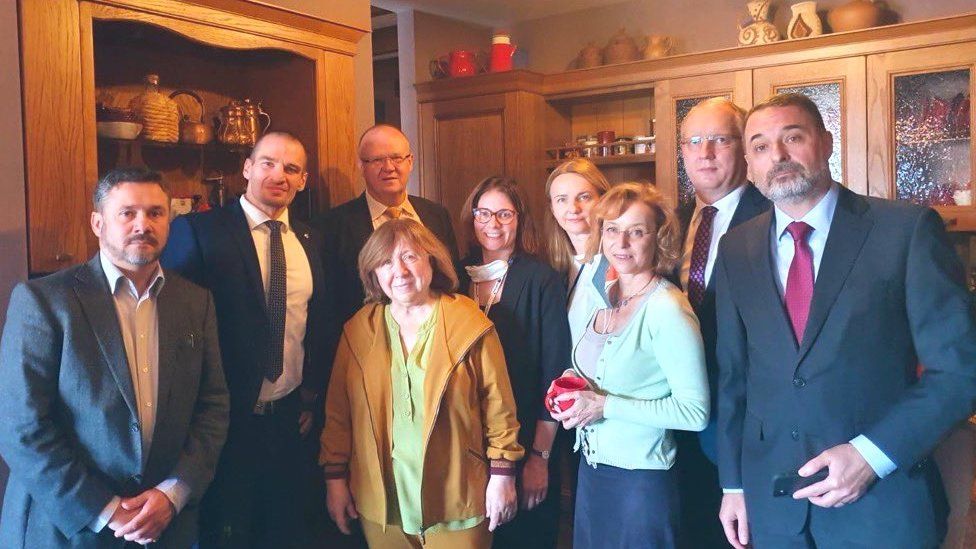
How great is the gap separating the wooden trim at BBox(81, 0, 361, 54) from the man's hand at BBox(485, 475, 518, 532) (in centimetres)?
165

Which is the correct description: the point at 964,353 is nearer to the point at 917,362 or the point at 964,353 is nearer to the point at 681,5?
the point at 917,362

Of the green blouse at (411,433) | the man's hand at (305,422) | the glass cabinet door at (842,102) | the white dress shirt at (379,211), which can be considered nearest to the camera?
the green blouse at (411,433)

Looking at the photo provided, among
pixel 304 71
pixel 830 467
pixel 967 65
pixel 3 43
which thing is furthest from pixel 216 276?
pixel 967 65

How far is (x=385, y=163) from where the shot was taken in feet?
9.20

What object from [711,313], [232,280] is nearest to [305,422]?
[232,280]

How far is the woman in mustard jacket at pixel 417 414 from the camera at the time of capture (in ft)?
6.68

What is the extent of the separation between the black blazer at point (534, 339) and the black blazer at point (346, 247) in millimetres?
441

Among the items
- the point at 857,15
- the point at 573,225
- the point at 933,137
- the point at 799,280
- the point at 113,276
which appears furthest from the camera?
the point at 857,15

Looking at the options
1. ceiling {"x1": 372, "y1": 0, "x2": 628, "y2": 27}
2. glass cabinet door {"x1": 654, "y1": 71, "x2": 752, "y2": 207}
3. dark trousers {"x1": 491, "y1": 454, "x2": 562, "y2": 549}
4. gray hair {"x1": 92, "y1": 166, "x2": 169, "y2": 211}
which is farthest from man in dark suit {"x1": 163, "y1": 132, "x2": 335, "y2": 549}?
ceiling {"x1": 372, "y1": 0, "x2": 628, "y2": 27}

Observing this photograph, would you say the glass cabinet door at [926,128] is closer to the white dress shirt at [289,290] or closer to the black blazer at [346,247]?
the black blazer at [346,247]

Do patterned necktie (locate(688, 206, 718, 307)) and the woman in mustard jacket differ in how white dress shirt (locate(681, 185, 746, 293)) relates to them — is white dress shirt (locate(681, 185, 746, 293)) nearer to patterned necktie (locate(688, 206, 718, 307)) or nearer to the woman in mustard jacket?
patterned necktie (locate(688, 206, 718, 307))

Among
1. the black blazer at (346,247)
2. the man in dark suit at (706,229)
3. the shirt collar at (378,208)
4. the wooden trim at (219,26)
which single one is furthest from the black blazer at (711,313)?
the wooden trim at (219,26)

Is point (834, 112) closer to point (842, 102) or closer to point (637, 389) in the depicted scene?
point (842, 102)

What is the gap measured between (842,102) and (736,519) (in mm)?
2814
